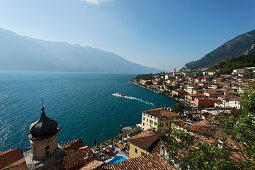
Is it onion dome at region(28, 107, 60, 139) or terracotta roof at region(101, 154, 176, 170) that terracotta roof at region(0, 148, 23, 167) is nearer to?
onion dome at region(28, 107, 60, 139)

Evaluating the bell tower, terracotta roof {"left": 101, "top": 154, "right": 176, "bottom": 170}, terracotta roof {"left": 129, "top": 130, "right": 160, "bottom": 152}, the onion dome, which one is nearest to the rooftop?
the bell tower

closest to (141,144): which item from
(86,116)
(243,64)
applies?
(86,116)

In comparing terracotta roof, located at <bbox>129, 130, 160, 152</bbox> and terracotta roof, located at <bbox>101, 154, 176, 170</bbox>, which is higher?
terracotta roof, located at <bbox>101, 154, 176, 170</bbox>

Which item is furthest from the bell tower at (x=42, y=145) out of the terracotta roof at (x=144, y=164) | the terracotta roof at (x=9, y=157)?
the terracotta roof at (x=9, y=157)

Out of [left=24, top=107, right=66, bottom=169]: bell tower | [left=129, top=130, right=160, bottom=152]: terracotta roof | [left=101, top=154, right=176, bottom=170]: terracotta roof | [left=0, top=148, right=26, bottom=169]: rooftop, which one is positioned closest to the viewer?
[left=24, top=107, right=66, bottom=169]: bell tower

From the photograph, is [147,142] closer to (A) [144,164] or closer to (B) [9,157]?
(A) [144,164]

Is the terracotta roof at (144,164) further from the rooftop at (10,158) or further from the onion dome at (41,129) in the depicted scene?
the rooftop at (10,158)

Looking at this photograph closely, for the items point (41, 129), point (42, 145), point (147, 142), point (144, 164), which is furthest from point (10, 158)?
point (144, 164)

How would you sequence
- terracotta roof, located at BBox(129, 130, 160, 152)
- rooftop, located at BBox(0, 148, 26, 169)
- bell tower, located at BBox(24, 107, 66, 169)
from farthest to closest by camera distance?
1. terracotta roof, located at BBox(129, 130, 160, 152)
2. rooftop, located at BBox(0, 148, 26, 169)
3. bell tower, located at BBox(24, 107, 66, 169)
